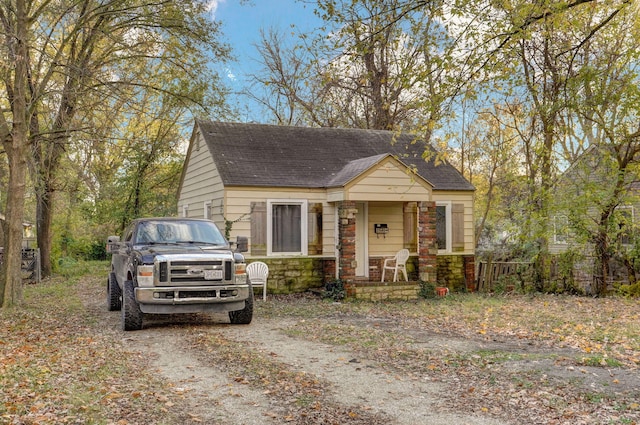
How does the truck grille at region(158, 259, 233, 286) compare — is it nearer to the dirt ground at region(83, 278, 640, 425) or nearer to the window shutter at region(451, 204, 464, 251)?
the dirt ground at region(83, 278, 640, 425)

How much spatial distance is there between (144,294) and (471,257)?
36.5ft

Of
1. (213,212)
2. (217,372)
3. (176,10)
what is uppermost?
(176,10)

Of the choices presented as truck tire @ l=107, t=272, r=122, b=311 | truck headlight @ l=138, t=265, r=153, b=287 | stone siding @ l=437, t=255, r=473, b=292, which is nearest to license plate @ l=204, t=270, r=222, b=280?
truck headlight @ l=138, t=265, r=153, b=287

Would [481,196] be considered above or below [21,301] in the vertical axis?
above

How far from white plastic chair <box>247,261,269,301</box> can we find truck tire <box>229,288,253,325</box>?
3.44 metres

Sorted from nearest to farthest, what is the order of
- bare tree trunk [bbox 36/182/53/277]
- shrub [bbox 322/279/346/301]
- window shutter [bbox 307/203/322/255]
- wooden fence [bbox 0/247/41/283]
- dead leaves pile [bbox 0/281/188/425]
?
dead leaves pile [bbox 0/281/188/425] → shrub [bbox 322/279/346/301] → window shutter [bbox 307/203/322/255] → wooden fence [bbox 0/247/41/283] → bare tree trunk [bbox 36/182/53/277]

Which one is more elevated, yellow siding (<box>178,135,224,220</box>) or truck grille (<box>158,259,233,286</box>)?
yellow siding (<box>178,135,224,220</box>)

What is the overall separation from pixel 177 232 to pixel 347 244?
5131 mm

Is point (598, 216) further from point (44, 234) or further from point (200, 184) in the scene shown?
point (44, 234)

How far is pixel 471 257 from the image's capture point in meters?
17.7

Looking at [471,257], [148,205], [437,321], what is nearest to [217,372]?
[437,321]

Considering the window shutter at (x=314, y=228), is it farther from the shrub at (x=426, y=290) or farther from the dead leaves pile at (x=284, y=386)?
the dead leaves pile at (x=284, y=386)

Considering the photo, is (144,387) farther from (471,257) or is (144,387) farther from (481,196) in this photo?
(481,196)

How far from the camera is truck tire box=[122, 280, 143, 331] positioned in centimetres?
979
